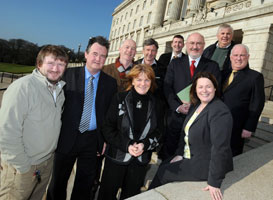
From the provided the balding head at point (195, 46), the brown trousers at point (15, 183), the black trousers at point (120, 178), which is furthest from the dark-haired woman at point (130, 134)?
the balding head at point (195, 46)

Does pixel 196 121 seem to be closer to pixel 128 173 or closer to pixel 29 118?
pixel 128 173

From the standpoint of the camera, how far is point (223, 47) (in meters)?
4.43

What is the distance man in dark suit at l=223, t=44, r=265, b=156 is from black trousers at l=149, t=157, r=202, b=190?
1.85 meters

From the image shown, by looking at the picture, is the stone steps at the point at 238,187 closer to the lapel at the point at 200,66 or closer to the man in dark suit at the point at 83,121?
the man in dark suit at the point at 83,121

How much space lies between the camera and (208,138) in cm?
215

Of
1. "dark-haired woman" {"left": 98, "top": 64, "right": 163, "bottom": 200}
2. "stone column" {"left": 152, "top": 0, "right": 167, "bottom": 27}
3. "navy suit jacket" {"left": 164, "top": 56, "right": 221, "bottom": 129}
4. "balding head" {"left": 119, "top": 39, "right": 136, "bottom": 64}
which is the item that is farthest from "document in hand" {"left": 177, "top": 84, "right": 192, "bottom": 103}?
"stone column" {"left": 152, "top": 0, "right": 167, "bottom": 27}

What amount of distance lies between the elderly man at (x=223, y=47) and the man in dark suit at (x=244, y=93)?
→ 0.80 meters

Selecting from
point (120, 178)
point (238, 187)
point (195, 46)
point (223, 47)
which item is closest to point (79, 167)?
point (120, 178)

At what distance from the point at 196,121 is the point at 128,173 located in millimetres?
1244

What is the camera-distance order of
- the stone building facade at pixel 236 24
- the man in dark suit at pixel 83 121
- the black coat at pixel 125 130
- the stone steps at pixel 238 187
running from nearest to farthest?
the stone steps at pixel 238 187 → the black coat at pixel 125 130 → the man in dark suit at pixel 83 121 → the stone building facade at pixel 236 24

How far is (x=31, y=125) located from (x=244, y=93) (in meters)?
3.56

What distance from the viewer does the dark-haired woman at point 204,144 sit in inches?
76.4

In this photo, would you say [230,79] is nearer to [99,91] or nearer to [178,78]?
[178,78]

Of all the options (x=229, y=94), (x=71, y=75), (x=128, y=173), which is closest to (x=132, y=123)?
(x=128, y=173)
